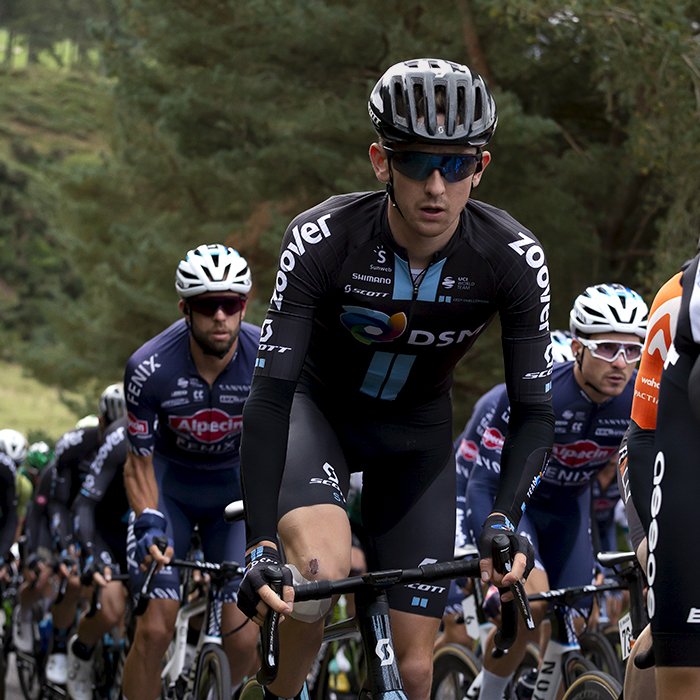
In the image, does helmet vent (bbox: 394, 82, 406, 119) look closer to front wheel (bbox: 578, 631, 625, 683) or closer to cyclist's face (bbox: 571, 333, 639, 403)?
cyclist's face (bbox: 571, 333, 639, 403)

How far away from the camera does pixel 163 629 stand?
5.93 metres

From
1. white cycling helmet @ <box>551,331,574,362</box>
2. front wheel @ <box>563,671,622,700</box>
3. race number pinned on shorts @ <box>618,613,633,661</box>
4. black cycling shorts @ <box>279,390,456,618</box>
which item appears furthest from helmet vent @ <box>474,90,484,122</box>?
white cycling helmet @ <box>551,331,574,362</box>

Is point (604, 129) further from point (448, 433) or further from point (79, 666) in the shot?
point (448, 433)

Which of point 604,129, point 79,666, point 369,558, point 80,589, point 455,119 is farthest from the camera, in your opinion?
point 604,129

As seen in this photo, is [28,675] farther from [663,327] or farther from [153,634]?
[663,327]

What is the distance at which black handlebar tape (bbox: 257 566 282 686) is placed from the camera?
9.93ft

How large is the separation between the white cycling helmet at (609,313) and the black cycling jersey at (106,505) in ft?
12.1

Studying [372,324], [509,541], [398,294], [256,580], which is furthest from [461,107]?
[256,580]

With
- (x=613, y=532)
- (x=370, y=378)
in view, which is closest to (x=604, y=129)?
(x=613, y=532)

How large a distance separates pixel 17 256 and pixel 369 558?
63.8 m

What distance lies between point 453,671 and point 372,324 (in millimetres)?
3435

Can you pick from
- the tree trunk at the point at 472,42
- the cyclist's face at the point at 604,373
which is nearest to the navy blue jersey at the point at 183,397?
the cyclist's face at the point at 604,373

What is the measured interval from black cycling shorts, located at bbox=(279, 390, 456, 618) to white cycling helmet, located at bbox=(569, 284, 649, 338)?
7.34 feet

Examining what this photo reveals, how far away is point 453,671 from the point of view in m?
6.46
